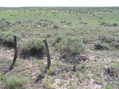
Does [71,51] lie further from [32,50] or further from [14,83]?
[14,83]

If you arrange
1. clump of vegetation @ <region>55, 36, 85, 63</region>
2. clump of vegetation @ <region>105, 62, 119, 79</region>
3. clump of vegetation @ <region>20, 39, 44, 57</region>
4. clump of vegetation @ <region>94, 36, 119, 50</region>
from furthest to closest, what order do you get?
clump of vegetation @ <region>94, 36, 119, 50</region>
clump of vegetation @ <region>20, 39, 44, 57</region>
clump of vegetation @ <region>55, 36, 85, 63</region>
clump of vegetation @ <region>105, 62, 119, 79</region>

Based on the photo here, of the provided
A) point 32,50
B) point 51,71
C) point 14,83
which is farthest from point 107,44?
point 14,83

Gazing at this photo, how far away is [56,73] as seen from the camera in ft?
33.2

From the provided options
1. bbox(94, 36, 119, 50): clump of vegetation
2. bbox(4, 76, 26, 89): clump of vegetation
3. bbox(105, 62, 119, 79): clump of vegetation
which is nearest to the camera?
bbox(4, 76, 26, 89): clump of vegetation

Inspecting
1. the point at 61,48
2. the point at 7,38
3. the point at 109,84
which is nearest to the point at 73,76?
the point at 109,84

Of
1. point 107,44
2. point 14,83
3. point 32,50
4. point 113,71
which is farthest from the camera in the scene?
point 107,44

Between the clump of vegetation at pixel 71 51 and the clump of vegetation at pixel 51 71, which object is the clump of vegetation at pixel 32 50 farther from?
the clump of vegetation at pixel 51 71

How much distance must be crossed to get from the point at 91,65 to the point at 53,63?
7.56 ft

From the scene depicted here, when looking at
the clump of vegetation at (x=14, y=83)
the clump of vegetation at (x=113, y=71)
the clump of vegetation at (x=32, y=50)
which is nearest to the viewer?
the clump of vegetation at (x=14, y=83)

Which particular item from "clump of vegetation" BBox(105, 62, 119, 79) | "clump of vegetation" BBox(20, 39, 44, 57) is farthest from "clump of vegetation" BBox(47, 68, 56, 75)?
"clump of vegetation" BBox(20, 39, 44, 57)

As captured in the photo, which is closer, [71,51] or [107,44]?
[71,51]

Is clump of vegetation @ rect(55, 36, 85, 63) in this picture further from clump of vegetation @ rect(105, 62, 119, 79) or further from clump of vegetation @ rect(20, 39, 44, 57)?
clump of vegetation @ rect(105, 62, 119, 79)

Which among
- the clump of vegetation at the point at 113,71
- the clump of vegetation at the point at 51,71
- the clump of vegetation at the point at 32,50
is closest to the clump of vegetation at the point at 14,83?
the clump of vegetation at the point at 51,71

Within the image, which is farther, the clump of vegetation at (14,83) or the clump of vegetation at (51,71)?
the clump of vegetation at (51,71)
